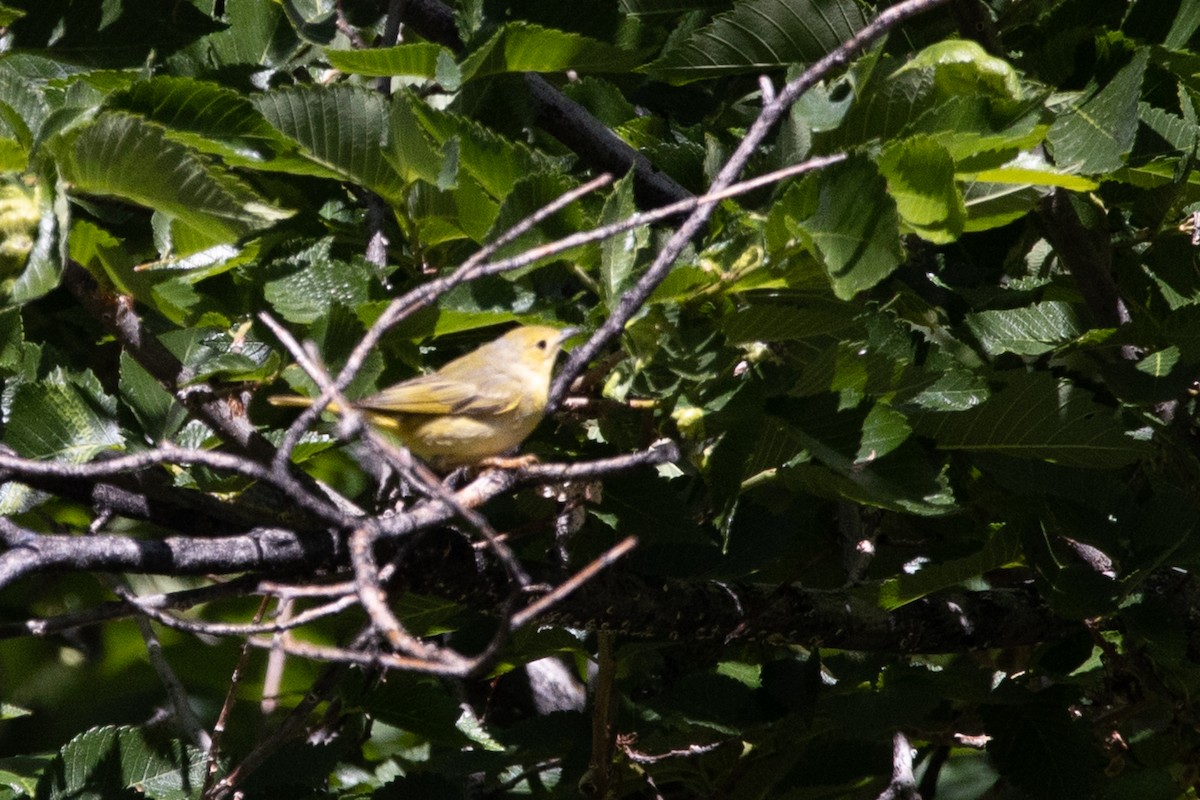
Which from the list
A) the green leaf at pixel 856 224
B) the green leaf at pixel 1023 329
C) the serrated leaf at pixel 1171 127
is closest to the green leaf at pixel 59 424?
the green leaf at pixel 856 224

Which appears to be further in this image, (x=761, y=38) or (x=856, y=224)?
(x=761, y=38)

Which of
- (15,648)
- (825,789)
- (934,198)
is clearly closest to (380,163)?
(934,198)

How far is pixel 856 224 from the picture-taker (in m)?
1.75

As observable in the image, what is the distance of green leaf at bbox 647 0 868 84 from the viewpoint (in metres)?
2.28

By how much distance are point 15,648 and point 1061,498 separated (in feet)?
11.8

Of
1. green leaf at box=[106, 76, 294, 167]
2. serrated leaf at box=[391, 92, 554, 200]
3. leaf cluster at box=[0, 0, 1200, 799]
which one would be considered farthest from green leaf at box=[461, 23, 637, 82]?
green leaf at box=[106, 76, 294, 167]

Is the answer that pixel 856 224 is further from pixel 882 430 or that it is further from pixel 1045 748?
pixel 1045 748

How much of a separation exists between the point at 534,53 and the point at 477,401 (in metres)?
0.69

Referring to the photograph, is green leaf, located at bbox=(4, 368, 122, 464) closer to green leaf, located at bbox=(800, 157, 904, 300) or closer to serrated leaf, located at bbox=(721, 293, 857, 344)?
serrated leaf, located at bbox=(721, 293, 857, 344)

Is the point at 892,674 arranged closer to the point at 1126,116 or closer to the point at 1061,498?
the point at 1061,498

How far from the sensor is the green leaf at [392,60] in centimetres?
207

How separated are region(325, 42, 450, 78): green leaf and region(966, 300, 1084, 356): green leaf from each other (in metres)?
1.23

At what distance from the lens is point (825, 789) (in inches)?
108

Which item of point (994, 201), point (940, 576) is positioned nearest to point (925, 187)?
point (994, 201)
